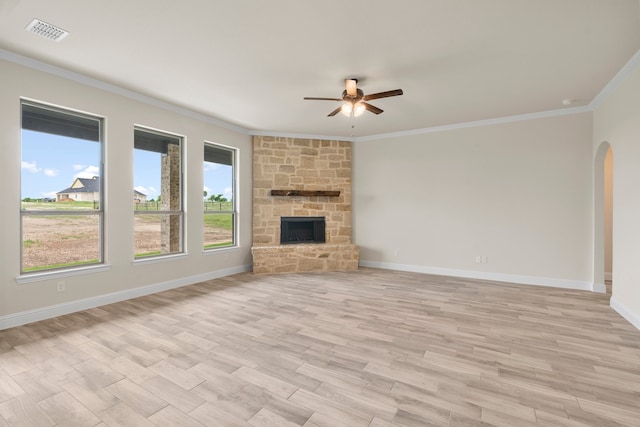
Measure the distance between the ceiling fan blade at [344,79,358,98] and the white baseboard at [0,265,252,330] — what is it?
3788 millimetres

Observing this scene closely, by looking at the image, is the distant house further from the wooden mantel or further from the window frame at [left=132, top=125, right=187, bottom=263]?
the wooden mantel

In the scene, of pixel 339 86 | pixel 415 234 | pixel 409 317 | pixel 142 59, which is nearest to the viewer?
Answer: pixel 142 59

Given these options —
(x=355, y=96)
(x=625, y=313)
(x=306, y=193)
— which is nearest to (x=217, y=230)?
(x=306, y=193)

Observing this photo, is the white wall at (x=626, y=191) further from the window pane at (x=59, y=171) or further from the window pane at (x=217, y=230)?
the window pane at (x=59, y=171)

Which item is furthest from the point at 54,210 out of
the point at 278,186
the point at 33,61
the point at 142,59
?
the point at 278,186

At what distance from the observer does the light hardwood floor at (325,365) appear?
1.83m

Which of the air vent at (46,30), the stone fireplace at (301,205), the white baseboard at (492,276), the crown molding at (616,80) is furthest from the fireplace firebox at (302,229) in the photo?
the crown molding at (616,80)

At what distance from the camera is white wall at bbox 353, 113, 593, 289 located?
4719 millimetres

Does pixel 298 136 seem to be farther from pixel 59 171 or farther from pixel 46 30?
pixel 46 30

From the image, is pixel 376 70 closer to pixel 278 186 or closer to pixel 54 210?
pixel 278 186

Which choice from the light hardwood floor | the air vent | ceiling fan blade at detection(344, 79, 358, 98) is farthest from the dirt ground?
ceiling fan blade at detection(344, 79, 358, 98)

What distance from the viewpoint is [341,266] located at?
6.12 meters

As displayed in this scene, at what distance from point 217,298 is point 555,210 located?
539 centimetres

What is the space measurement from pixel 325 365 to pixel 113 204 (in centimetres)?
343
